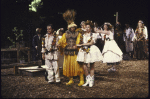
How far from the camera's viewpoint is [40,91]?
4.40 m

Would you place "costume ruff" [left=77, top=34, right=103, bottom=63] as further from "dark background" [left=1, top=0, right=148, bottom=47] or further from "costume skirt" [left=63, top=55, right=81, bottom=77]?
"dark background" [left=1, top=0, right=148, bottom=47]

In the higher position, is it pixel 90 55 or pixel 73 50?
pixel 73 50

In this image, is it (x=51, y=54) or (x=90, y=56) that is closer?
(x=90, y=56)

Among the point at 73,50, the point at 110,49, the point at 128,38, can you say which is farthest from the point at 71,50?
the point at 128,38

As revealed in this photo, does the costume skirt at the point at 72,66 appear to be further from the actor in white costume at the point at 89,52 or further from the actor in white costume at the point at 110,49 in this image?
the actor in white costume at the point at 110,49

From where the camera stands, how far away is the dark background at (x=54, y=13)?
1080 centimetres

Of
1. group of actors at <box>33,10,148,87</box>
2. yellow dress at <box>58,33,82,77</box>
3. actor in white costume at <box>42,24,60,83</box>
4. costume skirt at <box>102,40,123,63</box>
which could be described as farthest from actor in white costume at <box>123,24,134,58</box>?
actor in white costume at <box>42,24,60,83</box>

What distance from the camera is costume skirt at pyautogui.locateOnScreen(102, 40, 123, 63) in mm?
6055

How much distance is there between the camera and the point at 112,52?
6.12 m

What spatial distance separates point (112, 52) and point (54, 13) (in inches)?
262

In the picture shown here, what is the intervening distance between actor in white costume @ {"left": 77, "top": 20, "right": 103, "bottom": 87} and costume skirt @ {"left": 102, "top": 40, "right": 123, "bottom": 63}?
1.52m

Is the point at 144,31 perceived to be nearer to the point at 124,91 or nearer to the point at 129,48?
the point at 129,48

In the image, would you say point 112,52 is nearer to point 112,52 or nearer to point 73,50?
point 112,52

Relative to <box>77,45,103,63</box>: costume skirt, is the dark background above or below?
above
